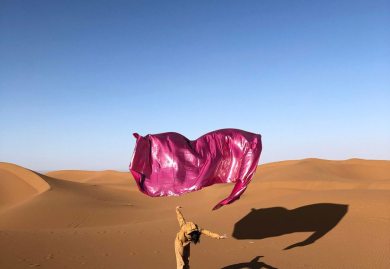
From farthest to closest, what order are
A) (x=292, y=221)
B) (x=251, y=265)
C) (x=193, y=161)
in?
1. (x=292, y=221)
2. (x=251, y=265)
3. (x=193, y=161)

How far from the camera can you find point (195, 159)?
9.41 m

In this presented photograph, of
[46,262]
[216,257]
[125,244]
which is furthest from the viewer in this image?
[125,244]

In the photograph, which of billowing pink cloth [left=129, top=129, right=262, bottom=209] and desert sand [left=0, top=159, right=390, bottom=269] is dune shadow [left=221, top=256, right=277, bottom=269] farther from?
billowing pink cloth [left=129, top=129, right=262, bottom=209]

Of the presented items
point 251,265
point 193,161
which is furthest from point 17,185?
point 193,161

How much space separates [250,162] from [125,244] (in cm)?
617

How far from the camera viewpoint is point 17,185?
30.2m

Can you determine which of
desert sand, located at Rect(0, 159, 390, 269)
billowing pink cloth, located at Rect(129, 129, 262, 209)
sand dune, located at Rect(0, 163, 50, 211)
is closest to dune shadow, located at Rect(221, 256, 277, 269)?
desert sand, located at Rect(0, 159, 390, 269)

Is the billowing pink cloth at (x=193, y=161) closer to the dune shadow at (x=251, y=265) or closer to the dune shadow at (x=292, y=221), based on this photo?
the dune shadow at (x=251, y=265)

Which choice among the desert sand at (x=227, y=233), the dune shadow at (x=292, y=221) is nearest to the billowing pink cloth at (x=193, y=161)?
the desert sand at (x=227, y=233)

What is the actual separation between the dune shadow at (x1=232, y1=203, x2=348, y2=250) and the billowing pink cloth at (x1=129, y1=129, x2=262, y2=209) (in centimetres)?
484

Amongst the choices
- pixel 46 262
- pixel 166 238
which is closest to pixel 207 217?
pixel 166 238

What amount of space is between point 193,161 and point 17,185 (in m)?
25.5

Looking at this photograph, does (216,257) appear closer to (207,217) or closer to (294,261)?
(294,261)

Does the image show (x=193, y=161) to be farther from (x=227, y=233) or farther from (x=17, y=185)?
(x=17, y=185)
